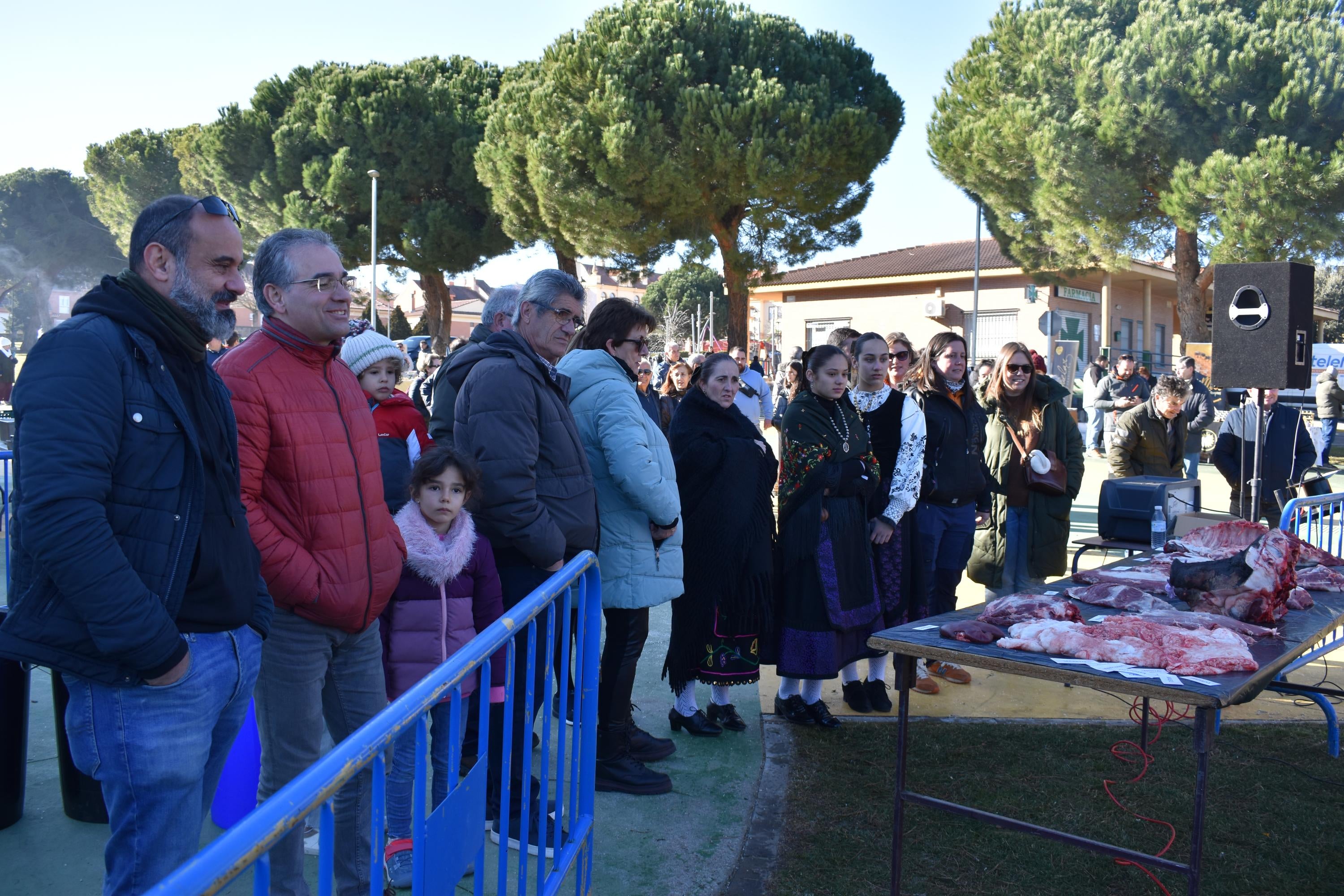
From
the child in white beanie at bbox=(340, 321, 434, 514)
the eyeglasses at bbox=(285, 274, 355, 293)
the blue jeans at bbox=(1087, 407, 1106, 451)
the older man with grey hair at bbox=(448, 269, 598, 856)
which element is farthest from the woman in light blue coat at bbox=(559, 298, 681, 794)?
the blue jeans at bbox=(1087, 407, 1106, 451)

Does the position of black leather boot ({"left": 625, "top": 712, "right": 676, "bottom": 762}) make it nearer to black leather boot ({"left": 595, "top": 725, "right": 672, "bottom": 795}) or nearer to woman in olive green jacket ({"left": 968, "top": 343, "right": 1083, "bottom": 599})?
black leather boot ({"left": 595, "top": 725, "right": 672, "bottom": 795})

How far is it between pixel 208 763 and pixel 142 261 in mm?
1060

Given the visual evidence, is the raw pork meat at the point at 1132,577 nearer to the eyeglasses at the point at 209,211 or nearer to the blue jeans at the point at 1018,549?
the blue jeans at the point at 1018,549

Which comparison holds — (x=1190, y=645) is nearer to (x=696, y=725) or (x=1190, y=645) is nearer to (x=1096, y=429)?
(x=696, y=725)

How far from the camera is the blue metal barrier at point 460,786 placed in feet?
3.40

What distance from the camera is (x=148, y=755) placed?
Result: 1.80 m

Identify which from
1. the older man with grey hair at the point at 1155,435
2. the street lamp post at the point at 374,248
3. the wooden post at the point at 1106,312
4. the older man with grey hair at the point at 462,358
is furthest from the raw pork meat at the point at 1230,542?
the wooden post at the point at 1106,312

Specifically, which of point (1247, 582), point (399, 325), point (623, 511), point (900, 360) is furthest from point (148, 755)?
point (399, 325)

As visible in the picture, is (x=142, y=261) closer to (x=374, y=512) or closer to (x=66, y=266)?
(x=374, y=512)

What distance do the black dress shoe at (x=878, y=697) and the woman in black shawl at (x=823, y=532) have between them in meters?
0.41

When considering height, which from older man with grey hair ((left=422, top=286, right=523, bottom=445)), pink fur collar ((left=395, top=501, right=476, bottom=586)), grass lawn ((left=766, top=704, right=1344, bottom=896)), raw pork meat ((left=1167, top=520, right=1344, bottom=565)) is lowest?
grass lawn ((left=766, top=704, right=1344, bottom=896))

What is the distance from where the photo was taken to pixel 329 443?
2326 millimetres

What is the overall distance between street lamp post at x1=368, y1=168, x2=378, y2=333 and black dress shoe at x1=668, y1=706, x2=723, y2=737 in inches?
922

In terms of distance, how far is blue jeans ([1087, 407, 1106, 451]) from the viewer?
16.7m
